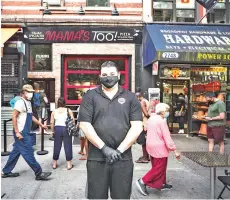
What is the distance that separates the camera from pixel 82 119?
11.0 ft

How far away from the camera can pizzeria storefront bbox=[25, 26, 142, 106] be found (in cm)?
1170

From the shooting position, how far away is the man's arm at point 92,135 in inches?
127

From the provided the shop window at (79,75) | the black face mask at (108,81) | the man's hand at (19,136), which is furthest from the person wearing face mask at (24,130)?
the shop window at (79,75)

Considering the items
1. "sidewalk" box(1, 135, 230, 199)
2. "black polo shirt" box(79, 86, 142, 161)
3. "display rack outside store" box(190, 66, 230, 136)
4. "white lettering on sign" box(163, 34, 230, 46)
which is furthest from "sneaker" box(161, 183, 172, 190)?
"white lettering on sign" box(163, 34, 230, 46)

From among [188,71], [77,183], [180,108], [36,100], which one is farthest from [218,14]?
[77,183]

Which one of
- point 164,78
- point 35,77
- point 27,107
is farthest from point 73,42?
point 27,107

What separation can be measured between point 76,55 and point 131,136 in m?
9.07

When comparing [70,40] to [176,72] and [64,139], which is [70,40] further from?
[64,139]

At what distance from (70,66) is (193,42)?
183 inches

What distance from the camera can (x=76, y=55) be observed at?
39.3 ft

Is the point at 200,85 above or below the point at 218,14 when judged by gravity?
below

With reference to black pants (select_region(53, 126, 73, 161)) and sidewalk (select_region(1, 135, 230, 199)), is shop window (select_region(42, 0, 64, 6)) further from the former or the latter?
black pants (select_region(53, 126, 73, 161))

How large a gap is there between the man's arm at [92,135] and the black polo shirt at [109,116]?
0.05 meters

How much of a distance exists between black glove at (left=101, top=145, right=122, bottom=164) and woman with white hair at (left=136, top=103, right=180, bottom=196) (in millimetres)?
2086
